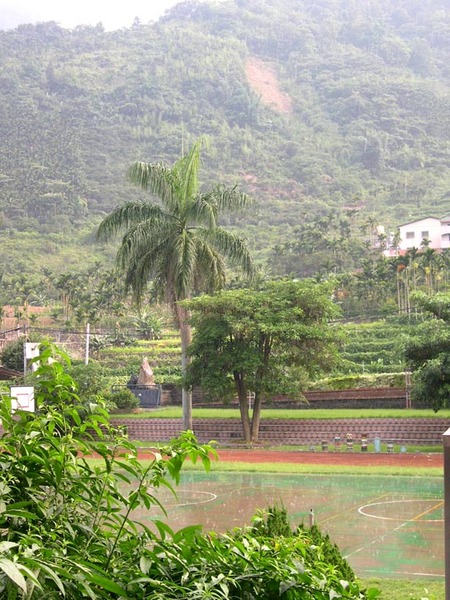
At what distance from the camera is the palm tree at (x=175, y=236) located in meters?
31.3

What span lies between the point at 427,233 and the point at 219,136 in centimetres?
7436

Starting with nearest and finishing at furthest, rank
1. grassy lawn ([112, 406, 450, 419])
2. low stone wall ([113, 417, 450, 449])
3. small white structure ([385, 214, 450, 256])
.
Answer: low stone wall ([113, 417, 450, 449]), grassy lawn ([112, 406, 450, 419]), small white structure ([385, 214, 450, 256])

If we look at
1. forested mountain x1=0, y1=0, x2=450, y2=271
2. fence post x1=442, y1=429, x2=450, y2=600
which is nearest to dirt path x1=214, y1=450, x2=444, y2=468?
fence post x1=442, y1=429, x2=450, y2=600

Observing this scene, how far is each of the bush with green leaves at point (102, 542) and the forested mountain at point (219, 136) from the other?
96.6m

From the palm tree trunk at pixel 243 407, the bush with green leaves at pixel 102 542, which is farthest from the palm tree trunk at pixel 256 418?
the bush with green leaves at pixel 102 542

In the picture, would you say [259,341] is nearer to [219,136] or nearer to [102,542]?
[102,542]

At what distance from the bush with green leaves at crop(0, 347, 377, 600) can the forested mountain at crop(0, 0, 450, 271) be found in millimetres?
96601

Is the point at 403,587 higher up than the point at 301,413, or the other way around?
the point at 403,587

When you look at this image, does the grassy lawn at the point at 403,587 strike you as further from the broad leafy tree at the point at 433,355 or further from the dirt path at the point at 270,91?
the dirt path at the point at 270,91

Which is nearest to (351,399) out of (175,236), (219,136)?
(175,236)

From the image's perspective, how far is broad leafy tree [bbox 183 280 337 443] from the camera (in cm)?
3038

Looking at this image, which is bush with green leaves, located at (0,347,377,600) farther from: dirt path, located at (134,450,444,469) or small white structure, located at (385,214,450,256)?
small white structure, located at (385,214,450,256)

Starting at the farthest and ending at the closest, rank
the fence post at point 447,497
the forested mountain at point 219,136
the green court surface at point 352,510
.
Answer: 1. the forested mountain at point 219,136
2. the green court surface at point 352,510
3. the fence post at point 447,497

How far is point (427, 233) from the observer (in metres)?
89.1
